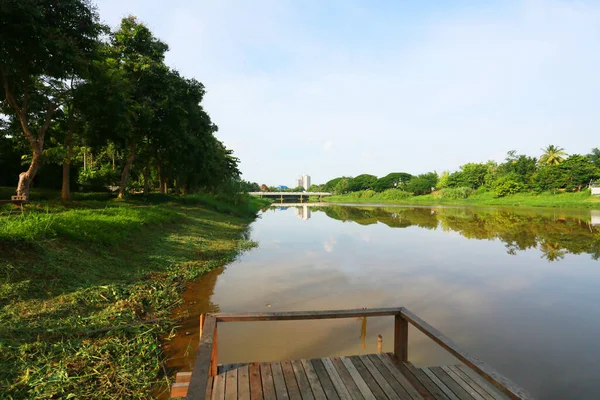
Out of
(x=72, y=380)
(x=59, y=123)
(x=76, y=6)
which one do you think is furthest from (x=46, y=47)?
(x=72, y=380)

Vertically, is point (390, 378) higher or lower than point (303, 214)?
higher

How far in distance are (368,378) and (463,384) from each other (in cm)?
99

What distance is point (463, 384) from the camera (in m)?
3.46

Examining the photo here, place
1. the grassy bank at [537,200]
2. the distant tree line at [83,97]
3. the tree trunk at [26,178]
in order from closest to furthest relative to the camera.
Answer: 1. the distant tree line at [83,97]
2. the tree trunk at [26,178]
3. the grassy bank at [537,200]

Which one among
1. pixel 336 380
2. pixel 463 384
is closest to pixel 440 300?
pixel 463 384

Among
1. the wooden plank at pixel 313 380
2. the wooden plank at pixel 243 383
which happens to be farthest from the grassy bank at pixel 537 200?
the wooden plank at pixel 243 383

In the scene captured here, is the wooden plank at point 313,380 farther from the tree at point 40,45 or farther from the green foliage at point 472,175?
the green foliage at point 472,175

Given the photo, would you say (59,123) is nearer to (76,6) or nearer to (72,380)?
(76,6)

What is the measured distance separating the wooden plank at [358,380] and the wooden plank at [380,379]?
6.0 inches

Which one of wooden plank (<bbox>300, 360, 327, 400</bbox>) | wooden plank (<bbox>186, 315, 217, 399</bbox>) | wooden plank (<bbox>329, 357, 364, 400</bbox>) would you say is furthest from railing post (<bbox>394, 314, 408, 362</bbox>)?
wooden plank (<bbox>186, 315, 217, 399</bbox>)

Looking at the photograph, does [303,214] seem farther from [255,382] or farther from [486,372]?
[486,372]

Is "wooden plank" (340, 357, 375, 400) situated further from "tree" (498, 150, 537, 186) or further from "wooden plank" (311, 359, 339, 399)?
"tree" (498, 150, 537, 186)

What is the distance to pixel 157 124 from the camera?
19953 mm

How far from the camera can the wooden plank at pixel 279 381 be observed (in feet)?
10.4
